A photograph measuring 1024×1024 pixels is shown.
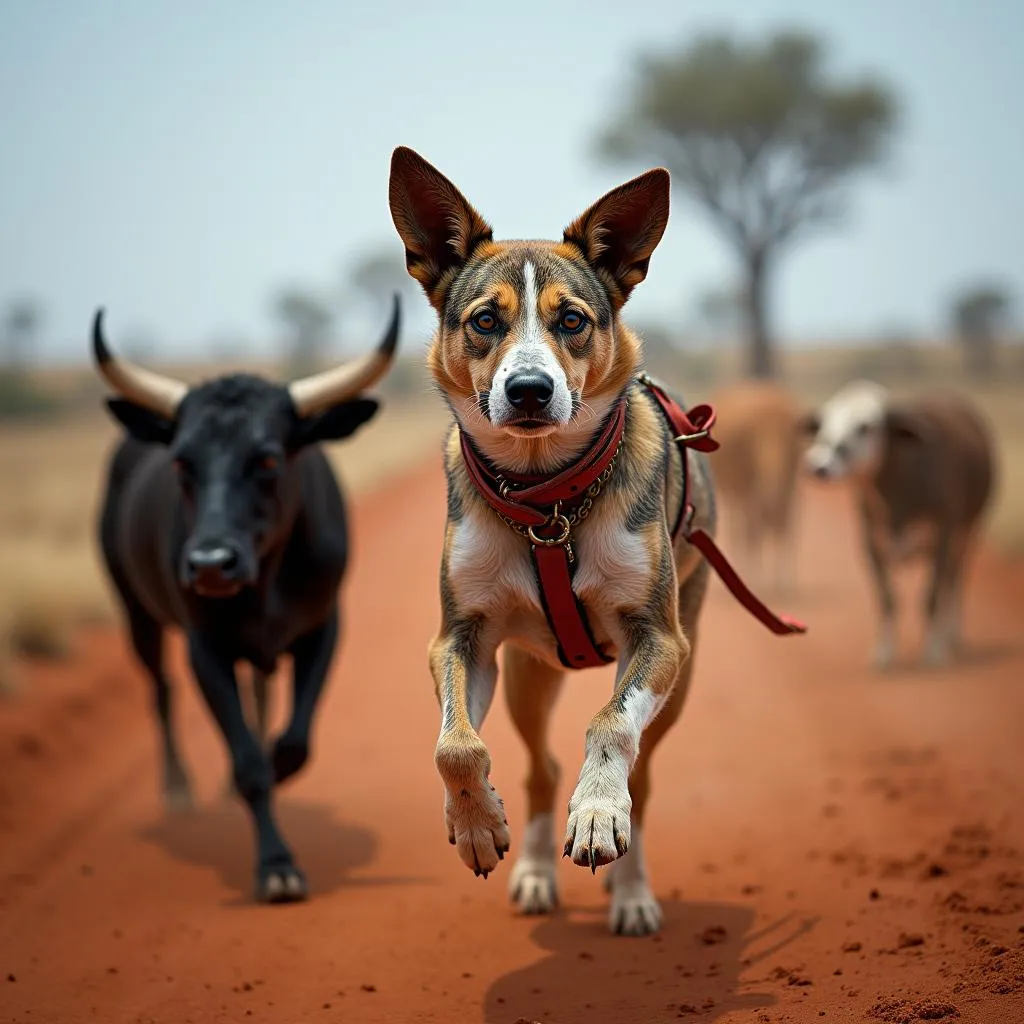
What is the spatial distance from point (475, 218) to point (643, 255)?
1.91 ft

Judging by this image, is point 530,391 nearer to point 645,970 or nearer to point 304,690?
point 645,970

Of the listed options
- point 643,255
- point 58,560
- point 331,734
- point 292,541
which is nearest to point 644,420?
point 643,255

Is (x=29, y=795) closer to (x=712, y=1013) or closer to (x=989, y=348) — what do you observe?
(x=712, y=1013)

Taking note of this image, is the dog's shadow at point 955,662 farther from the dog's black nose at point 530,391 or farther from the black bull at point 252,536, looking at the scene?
the dog's black nose at point 530,391

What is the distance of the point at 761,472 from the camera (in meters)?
14.6

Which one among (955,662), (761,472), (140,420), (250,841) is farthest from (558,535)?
(761,472)

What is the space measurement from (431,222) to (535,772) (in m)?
2.34

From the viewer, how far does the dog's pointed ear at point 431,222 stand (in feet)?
15.1

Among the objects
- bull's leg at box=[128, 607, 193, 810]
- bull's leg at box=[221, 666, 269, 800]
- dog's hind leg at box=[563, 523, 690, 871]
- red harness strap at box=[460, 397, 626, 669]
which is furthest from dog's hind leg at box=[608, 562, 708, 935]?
bull's leg at box=[128, 607, 193, 810]

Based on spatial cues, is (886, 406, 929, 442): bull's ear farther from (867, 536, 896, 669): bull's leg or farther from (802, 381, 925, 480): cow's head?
(867, 536, 896, 669): bull's leg

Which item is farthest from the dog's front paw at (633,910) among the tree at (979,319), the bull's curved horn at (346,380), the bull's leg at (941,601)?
the tree at (979,319)

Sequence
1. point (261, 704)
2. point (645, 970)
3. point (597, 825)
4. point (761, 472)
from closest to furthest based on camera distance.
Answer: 1. point (597, 825)
2. point (645, 970)
3. point (261, 704)
4. point (761, 472)

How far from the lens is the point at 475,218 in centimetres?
469

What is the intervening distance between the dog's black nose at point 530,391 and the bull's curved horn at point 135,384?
3.31 metres
